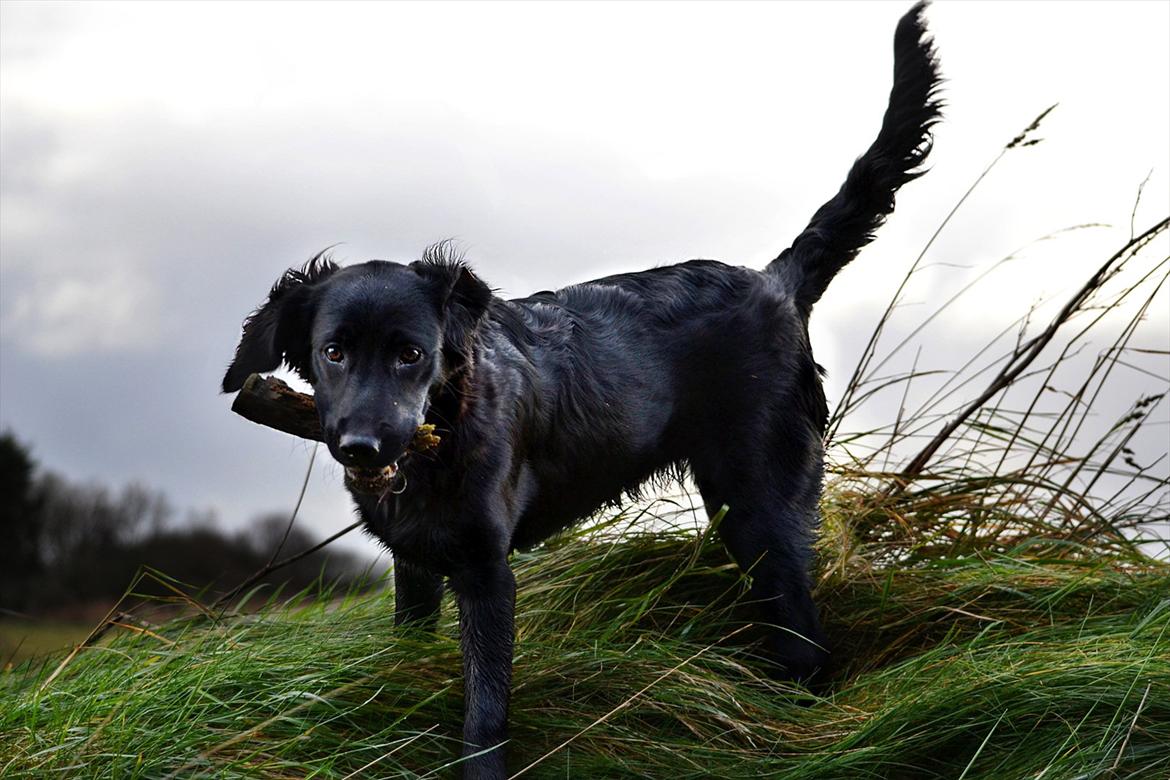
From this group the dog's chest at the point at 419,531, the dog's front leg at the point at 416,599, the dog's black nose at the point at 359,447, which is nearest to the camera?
the dog's black nose at the point at 359,447

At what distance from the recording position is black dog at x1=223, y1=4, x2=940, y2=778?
3.19 meters

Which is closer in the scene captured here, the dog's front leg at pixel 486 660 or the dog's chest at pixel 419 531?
the dog's front leg at pixel 486 660

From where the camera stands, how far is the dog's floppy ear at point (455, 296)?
330 cm

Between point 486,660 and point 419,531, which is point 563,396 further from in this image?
point 486,660

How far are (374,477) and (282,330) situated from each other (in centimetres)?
53

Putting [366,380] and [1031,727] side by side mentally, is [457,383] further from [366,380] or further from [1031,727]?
[1031,727]

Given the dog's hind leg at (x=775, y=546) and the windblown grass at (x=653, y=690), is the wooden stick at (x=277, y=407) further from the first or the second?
the dog's hind leg at (x=775, y=546)

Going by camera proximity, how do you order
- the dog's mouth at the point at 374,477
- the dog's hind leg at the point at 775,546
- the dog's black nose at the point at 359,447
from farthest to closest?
the dog's hind leg at the point at 775,546 → the dog's mouth at the point at 374,477 → the dog's black nose at the point at 359,447

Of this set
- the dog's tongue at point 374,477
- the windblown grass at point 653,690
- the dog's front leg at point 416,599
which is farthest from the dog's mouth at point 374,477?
the dog's front leg at point 416,599

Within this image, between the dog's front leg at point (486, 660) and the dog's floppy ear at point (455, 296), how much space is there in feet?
2.05

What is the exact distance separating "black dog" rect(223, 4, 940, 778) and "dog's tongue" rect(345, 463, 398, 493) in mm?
21

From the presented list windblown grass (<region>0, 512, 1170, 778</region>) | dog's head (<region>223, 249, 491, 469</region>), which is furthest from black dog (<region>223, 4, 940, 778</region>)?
windblown grass (<region>0, 512, 1170, 778</region>)

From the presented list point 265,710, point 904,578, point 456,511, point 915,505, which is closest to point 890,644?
point 904,578

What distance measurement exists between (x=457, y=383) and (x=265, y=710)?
1.00 meters
